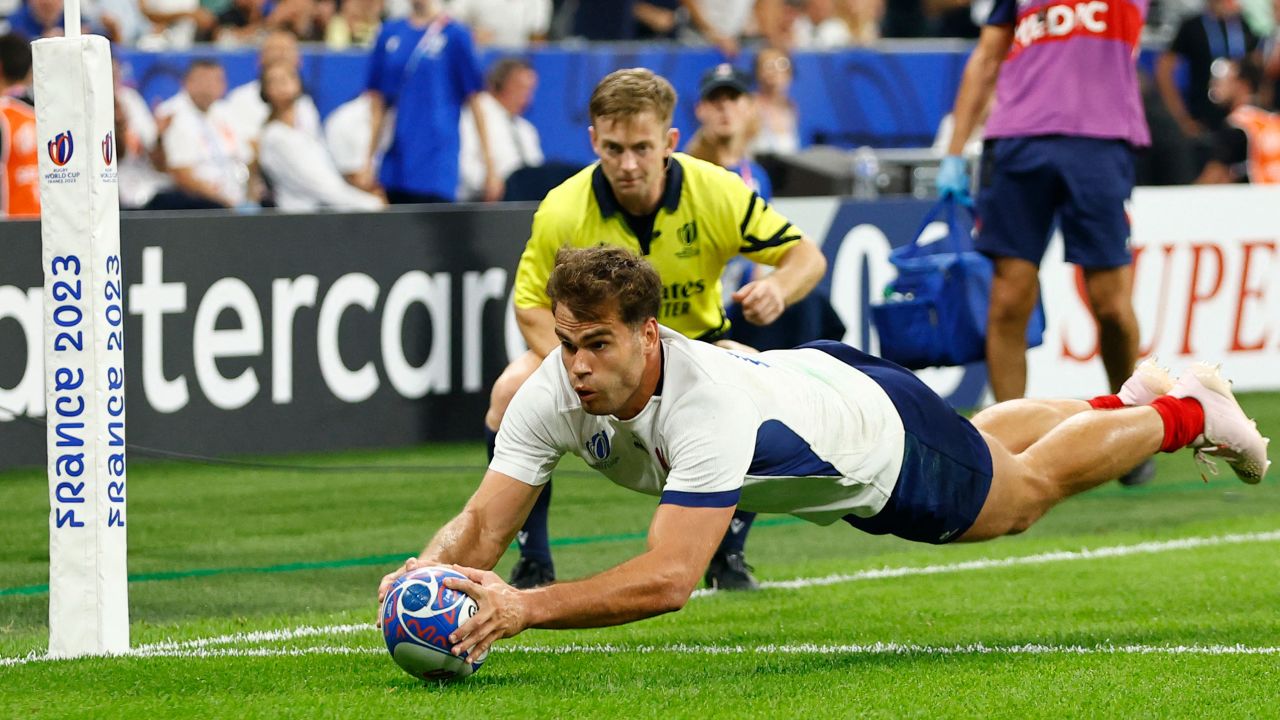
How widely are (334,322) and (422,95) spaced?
327cm

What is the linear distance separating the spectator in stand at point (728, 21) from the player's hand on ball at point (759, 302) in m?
11.0

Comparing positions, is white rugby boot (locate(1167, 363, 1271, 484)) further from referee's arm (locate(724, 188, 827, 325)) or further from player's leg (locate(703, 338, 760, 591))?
player's leg (locate(703, 338, 760, 591))

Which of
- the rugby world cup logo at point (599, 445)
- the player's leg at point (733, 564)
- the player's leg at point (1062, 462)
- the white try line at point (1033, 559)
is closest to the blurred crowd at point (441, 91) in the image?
the white try line at point (1033, 559)

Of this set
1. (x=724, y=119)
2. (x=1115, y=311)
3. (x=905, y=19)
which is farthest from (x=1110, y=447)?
(x=905, y=19)

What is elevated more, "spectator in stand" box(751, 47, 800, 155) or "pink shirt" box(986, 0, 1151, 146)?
"pink shirt" box(986, 0, 1151, 146)

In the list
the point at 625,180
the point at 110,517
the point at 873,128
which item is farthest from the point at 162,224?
the point at 873,128

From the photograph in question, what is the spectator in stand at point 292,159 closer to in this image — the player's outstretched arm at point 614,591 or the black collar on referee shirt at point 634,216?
the black collar on referee shirt at point 634,216

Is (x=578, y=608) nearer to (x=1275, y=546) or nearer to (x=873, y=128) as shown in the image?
(x=1275, y=546)

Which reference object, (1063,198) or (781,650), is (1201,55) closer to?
(1063,198)

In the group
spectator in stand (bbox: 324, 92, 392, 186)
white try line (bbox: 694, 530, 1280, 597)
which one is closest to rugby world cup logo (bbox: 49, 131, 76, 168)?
white try line (bbox: 694, 530, 1280, 597)

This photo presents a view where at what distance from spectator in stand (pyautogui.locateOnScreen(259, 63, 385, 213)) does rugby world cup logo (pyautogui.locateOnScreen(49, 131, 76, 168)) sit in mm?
8136

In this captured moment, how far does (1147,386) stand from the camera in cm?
711

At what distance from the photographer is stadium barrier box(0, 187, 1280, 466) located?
10383 mm

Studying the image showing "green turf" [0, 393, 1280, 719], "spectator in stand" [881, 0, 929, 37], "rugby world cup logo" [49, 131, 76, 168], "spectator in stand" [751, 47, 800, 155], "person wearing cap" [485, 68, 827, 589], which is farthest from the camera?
"spectator in stand" [881, 0, 929, 37]
